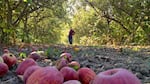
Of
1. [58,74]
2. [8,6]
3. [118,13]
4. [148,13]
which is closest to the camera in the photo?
[58,74]

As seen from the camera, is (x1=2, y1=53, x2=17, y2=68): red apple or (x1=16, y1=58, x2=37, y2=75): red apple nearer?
(x1=16, y1=58, x2=37, y2=75): red apple

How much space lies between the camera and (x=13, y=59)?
306cm

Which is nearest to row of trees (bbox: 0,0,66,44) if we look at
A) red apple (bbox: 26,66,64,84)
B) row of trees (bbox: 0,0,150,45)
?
row of trees (bbox: 0,0,150,45)

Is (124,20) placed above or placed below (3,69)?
above

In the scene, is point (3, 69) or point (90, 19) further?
point (90, 19)

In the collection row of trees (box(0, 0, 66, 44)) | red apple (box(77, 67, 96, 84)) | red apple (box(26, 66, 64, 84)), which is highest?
row of trees (box(0, 0, 66, 44))

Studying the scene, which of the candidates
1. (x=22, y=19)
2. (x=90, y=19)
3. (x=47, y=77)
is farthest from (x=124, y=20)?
(x=47, y=77)

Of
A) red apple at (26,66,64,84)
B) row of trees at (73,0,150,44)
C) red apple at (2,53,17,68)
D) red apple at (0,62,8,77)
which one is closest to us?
red apple at (26,66,64,84)

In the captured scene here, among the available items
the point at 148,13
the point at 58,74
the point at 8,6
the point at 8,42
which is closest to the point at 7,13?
the point at 8,6

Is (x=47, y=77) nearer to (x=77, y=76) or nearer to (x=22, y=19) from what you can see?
(x=77, y=76)

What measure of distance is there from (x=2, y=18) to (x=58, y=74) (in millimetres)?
7675

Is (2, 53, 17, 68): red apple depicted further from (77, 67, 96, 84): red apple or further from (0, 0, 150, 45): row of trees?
(0, 0, 150, 45): row of trees

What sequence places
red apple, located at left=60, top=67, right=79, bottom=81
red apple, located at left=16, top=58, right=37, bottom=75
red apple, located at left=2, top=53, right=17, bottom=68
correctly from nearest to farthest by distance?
red apple, located at left=60, top=67, right=79, bottom=81
red apple, located at left=16, top=58, right=37, bottom=75
red apple, located at left=2, top=53, right=17, bottom=68

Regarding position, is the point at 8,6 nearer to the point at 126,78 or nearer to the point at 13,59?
the point at 13,59
